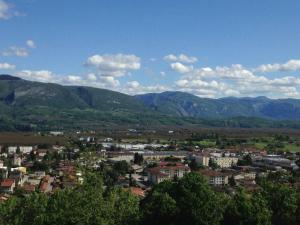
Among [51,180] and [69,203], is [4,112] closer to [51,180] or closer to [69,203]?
[51,180]

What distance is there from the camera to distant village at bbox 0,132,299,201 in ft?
141

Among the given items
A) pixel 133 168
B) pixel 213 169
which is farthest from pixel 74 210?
pixel 213 169

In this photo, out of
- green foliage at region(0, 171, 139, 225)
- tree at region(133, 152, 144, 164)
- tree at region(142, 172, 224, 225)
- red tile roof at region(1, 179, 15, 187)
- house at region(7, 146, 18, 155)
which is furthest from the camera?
house at region(7, 146, 18, 155)

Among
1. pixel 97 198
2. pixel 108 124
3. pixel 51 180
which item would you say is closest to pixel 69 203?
pixel 97 198

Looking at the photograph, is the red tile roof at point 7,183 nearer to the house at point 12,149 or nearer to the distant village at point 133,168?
the distant village at point 133,168

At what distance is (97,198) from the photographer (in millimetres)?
19797

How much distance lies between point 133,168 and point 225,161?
18208 mm

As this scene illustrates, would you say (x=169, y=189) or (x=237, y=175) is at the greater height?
(x=169, y=189)

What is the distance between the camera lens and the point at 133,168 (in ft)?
196

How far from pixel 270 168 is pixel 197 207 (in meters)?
44.2

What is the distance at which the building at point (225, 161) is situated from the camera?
71463 mm

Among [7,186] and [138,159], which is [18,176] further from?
[138,159]

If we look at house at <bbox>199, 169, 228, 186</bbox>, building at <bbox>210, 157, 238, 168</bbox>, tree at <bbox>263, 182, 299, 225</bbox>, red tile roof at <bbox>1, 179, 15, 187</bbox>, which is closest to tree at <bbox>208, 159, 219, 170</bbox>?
building at <bbox>210, 157, 238, 168</bbox>

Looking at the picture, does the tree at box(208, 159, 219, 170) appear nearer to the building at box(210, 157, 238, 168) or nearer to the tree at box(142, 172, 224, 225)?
the building at box(210, 157, 238, 168)
